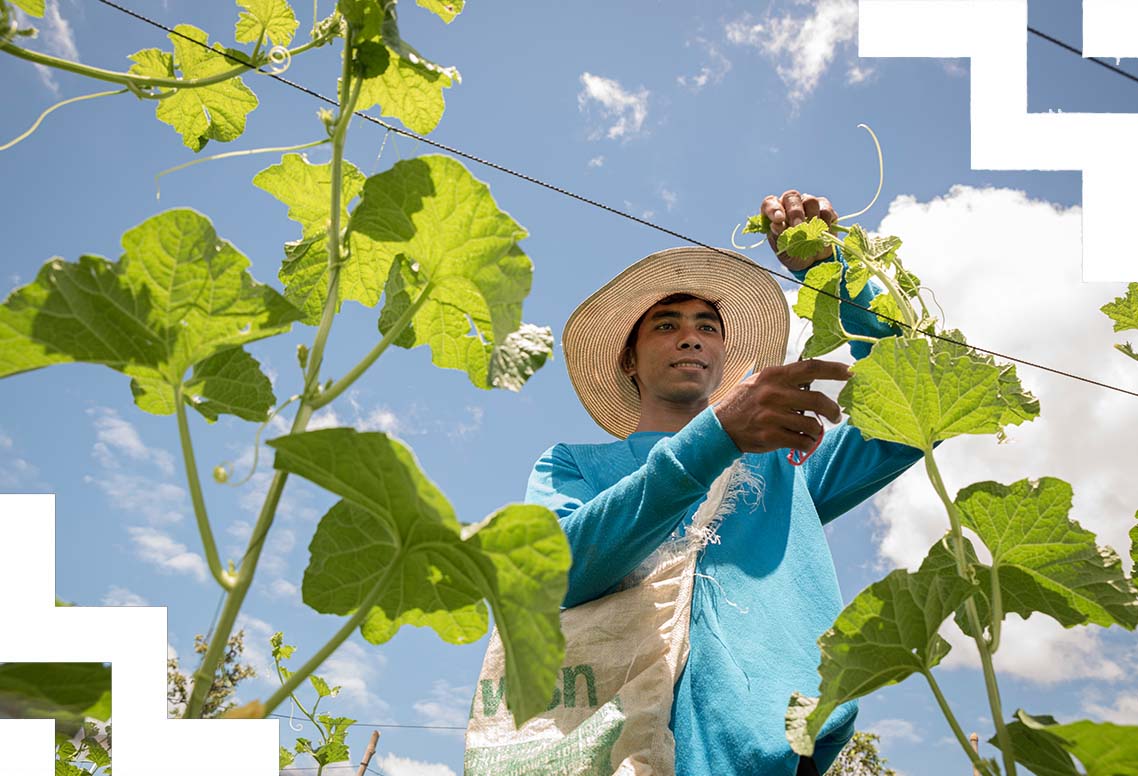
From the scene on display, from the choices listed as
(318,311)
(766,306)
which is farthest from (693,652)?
(766,306)

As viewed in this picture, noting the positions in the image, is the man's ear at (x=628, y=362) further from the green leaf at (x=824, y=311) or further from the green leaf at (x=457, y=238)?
the green leaf at (x=457, y=238)

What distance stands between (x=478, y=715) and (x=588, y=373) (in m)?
1.44

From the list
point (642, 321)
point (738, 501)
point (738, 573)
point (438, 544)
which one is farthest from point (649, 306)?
point (438, 544)

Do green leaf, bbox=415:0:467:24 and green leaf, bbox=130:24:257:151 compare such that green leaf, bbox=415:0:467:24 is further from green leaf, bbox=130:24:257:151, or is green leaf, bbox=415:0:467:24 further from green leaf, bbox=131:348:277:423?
green leaf, bbox=131:348:277:423

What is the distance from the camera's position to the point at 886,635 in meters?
0.79

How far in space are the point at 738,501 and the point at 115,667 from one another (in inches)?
60.4

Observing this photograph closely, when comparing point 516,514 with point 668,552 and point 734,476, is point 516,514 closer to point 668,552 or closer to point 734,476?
point 668,552

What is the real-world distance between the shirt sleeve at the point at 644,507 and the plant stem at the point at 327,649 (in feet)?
3.20

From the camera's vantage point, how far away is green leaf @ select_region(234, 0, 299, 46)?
2.61 feet

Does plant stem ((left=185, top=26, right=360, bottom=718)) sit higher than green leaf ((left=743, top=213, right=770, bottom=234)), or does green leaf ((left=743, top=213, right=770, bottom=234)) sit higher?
green leaf ((left=743, top=213, right=770, bottom=234))

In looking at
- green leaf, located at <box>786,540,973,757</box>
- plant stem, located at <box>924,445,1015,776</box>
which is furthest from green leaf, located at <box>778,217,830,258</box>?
green leaf, located at <box>786,540,973,757</box>

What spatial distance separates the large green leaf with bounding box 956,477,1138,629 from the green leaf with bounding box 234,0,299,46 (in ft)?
Answer: 2.35

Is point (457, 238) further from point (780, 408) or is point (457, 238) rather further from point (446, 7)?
point (780, 408)

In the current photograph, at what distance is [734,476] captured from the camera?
1.87m
